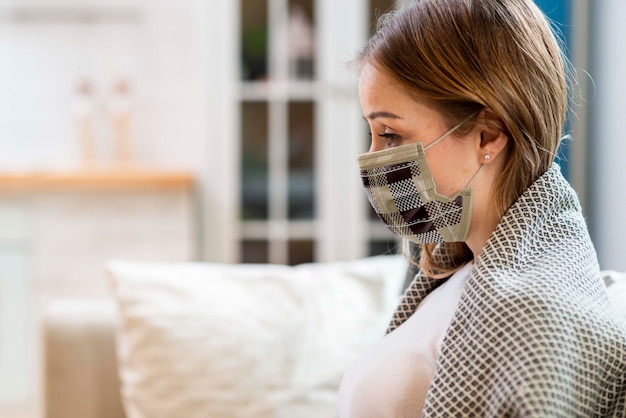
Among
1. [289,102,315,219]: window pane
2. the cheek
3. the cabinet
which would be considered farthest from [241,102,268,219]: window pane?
the cheek

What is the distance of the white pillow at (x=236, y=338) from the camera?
151 centimetres

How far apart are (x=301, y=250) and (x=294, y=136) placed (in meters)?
0.49

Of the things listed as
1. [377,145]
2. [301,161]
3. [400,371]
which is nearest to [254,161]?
[301,161]

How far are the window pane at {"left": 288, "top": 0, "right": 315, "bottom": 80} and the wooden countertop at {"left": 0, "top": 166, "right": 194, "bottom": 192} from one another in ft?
2.21

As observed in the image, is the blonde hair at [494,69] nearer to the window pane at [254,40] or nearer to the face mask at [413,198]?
the face mask at [413,198]

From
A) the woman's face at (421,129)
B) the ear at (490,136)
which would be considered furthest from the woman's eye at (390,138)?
the ear at (490,136)

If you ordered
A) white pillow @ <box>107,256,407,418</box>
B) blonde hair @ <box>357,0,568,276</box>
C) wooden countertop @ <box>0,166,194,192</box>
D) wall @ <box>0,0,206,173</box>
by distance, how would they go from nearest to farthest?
blonde hair @ <box>357,0,568,276</box>, white pillow @ <box>107,256,407,418</box>, wooden countertop @ <box>0,166,194,192</box>, wall @ <box>0,0,206,173</box>

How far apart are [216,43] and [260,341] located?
6.92ft

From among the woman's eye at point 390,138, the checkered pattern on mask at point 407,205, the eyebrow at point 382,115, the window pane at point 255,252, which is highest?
the eyebrow at point 382,115

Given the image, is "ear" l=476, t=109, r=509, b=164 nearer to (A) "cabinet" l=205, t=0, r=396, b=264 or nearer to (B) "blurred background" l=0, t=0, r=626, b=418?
(B) "blurred background" l=0, t=0, r=626, b=418

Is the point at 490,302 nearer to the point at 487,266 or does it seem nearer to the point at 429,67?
the point at 487,266

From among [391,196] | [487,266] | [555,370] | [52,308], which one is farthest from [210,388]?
[555,370]

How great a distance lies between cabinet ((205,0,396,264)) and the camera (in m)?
3.41

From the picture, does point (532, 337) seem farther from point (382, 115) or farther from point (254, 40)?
point (254, 40)
